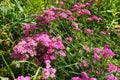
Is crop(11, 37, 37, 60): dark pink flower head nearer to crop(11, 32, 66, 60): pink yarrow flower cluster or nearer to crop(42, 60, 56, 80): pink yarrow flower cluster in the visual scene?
crop(11, 32, 66, 60): pink yarrow flower cluster

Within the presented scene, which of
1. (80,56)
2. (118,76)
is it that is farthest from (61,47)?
(118,76)

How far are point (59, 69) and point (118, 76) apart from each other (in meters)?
0.58

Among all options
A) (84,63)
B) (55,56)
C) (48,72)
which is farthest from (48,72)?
(84,63)

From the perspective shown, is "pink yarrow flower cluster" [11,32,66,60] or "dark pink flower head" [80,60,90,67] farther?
"dark pink flower head" [80,60,90,67]

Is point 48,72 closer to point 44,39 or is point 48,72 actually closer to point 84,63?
point 44,39

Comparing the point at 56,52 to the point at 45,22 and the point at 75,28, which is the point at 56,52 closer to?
the point at 45,22

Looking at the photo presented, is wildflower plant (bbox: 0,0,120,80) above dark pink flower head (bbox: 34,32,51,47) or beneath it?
beneath

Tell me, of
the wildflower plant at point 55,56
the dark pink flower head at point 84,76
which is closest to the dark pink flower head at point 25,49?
the wildflower plant at point 55,56

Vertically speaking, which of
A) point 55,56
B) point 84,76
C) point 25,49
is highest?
point 25,49

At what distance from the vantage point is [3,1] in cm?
432

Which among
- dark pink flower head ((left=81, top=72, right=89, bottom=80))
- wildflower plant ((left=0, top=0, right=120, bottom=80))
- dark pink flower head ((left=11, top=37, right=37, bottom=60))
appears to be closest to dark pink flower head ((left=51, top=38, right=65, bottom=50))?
wildflower plant ((left=0, top=0, right=120, bottom=80))

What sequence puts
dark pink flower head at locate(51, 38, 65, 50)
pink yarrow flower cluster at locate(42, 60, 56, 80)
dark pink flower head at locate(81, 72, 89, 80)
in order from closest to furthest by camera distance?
pink yarrow flower cluster at locate(42, 60, 56, 80) < dark pink flower head at locate(81, 72, 89, 80) < dark pink flower head at locate(51, 38, 65, 50)

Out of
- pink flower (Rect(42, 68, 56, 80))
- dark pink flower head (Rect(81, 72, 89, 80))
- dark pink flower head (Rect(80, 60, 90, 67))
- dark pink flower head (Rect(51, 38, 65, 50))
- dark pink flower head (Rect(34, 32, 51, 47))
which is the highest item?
dark pink flower head (Rect(34, 32, 51, 47))

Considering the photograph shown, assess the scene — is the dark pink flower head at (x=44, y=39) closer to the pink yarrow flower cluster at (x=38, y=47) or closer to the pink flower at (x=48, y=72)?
the pink yarrow flower cluster at (x=38, y=47)
